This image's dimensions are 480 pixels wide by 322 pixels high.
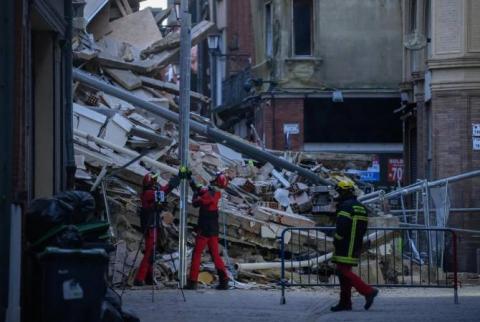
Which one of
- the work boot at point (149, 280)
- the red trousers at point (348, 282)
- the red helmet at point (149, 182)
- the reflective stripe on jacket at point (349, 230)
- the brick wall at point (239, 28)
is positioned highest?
the brick wall at point (239, 28)

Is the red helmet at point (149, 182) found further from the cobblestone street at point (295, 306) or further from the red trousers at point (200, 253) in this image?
the cobblestone street at point (295, 306)

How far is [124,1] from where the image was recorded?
3416cm

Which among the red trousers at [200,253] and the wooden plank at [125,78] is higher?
the wooden plank at [125,78]

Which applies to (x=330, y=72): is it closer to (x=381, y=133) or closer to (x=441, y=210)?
(x=381, y=133)

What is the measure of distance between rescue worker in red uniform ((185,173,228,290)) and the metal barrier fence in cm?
103

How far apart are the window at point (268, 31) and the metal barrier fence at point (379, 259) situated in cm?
1703

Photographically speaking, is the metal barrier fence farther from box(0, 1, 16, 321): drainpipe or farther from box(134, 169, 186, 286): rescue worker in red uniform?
box(0, 1, 16, 321): drainpipe

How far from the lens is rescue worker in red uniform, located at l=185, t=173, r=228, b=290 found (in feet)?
63.6

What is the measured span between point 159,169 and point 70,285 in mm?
11620

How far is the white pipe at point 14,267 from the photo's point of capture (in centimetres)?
1195

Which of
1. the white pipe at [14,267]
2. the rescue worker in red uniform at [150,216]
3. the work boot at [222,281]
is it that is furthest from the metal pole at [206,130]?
the white pipe at [14,267]

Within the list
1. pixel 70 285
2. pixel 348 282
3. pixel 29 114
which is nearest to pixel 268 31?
pixel 348 282

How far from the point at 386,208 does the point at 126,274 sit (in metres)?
7.64


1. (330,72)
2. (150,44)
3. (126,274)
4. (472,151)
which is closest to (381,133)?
(330,72)
